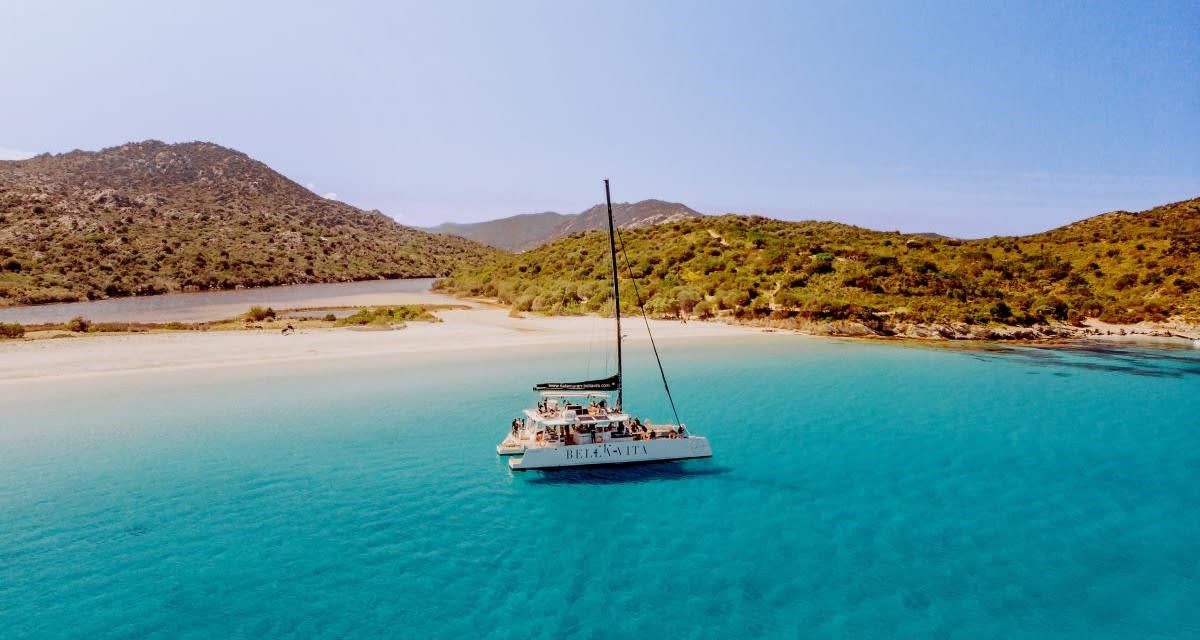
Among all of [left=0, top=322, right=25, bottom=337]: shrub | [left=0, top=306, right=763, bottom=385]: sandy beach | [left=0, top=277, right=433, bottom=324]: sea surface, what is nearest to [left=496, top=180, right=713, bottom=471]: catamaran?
[left=0, top=306, right=763, bottom=385]: sandy beach

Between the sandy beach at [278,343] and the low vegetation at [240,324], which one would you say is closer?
the sandy beach at [278,343]

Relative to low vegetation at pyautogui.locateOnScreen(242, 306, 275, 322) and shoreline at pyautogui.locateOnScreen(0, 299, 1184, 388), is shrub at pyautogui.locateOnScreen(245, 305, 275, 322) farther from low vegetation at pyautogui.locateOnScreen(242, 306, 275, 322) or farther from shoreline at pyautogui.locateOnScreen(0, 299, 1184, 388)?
shoreline at pyautogui.locateOnScreen(0, 299, 1184, 388)

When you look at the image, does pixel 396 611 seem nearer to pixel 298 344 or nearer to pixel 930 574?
pixel 930 574

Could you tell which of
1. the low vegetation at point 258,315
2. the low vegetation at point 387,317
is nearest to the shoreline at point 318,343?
the low vegetation at point 387,317

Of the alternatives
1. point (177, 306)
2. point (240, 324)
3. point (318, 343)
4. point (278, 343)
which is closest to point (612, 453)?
point (318, 343)

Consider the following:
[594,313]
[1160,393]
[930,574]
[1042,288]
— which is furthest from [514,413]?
[1042,288]

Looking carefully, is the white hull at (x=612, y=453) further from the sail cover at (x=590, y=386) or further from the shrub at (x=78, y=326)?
the shrub at (x=78, y=326)

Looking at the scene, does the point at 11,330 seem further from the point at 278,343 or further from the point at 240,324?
the point at 278,343
